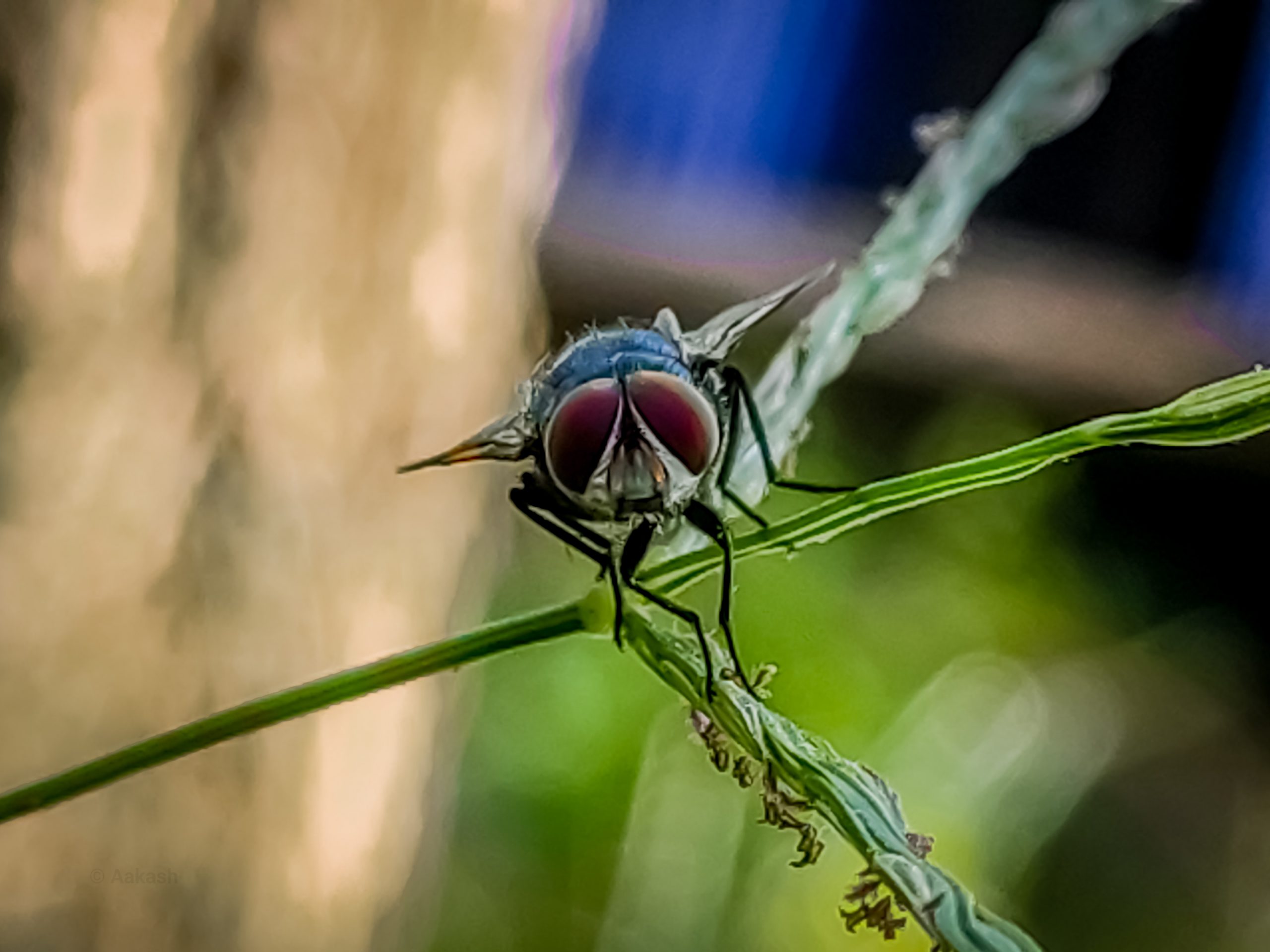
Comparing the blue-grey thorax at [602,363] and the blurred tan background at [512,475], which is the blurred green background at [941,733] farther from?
the blue-grey thorax at [602,363]

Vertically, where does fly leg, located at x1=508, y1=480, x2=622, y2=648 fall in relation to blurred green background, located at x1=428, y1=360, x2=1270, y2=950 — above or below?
below

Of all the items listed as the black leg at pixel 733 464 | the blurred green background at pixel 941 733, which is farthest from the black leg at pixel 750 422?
the blurred green background at pixel 941 733

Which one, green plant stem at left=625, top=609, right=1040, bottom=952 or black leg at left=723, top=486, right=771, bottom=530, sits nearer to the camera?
green plant stem at left=625, top=609, right=1040, bottom=952

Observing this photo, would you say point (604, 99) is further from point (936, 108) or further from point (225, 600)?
point (225, 600)

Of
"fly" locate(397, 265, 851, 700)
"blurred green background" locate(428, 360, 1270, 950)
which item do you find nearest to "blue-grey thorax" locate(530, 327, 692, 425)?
"fly" locate(397, 265, 851, 700)

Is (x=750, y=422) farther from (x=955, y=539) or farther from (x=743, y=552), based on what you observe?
(x=955, y=539)

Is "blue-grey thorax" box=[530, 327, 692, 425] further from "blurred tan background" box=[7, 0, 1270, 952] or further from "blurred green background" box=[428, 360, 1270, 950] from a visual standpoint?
"blurred green background" box=[428, 360, 1270, 950]

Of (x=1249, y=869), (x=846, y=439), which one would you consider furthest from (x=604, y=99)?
(x=1249, y=869)
